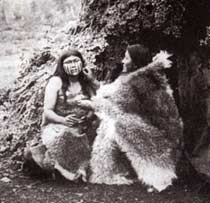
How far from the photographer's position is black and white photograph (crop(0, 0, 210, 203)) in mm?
4281

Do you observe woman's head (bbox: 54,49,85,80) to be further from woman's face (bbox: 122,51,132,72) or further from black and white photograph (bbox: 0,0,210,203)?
woman's face (bbox: 122,51,132,72)

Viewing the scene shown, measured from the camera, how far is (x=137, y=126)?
448 centimetres

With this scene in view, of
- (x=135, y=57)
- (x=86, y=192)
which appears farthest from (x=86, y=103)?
(x=86, y=192)

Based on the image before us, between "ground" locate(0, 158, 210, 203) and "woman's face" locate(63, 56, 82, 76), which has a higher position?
"woman's face" locate(63, 56, 82, 76)

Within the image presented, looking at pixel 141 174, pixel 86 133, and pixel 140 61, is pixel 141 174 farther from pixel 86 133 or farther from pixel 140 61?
pixel 140 61

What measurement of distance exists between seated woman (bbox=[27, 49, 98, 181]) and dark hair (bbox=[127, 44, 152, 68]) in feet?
1.69

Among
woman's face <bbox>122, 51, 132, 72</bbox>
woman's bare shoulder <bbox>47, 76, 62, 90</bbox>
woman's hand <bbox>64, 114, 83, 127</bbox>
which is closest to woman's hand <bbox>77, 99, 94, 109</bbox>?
woman's hand <bbox>64, 114, 83, 127</bbox>

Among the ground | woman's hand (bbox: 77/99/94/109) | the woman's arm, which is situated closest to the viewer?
the ground

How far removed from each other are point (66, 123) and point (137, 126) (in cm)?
68

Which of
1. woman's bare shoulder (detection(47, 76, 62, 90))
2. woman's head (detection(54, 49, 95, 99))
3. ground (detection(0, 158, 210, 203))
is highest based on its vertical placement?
woman's head (detection(54, 49, 95, 99))

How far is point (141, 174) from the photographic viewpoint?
4.38m

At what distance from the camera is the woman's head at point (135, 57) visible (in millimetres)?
4582

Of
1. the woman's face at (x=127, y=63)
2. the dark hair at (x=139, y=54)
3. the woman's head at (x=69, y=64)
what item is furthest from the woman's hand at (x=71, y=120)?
the dark hair at (x=139, y=54)

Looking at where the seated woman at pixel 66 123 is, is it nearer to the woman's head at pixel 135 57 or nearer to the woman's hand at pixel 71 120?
the woman's hand at pixel 71 120
